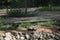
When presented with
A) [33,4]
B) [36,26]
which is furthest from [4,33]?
[33,4]

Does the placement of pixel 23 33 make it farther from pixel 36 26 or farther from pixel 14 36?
pixel 36 26

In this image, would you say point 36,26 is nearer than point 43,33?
No

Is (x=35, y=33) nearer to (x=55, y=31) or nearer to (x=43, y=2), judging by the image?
(x=55, y=31)

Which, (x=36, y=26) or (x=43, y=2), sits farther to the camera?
(x=43, y=2)

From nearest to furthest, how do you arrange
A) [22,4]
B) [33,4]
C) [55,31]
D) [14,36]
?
[14,36]
[55,31]
[22,4]
[33,4]

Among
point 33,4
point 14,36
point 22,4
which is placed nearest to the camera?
point 14,36

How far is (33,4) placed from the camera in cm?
1747

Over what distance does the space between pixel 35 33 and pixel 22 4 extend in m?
6.06

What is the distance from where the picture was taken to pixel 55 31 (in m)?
8.41

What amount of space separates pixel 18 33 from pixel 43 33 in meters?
0.91

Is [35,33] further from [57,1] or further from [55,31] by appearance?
[57,1]

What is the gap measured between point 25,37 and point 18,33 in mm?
289

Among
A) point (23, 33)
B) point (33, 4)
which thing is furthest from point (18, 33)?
point (33, 4)

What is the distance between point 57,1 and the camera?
18172 mm
